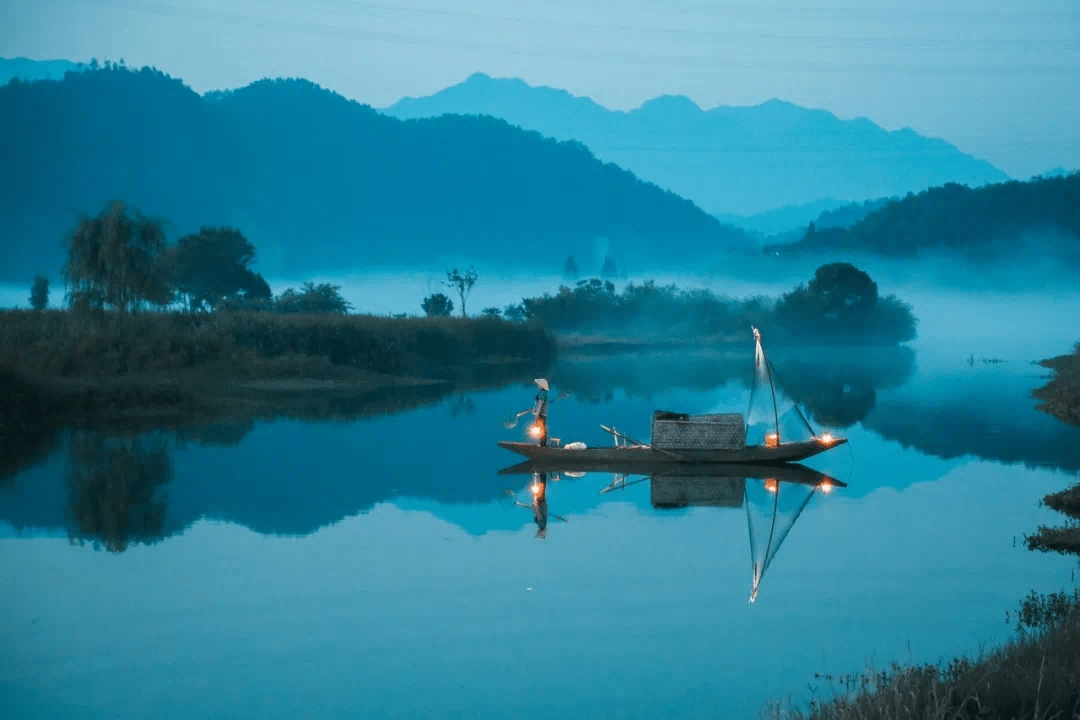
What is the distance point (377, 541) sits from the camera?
64.4 ft

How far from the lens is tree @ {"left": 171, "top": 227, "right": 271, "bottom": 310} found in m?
89.6

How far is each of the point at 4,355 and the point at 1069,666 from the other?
120ft

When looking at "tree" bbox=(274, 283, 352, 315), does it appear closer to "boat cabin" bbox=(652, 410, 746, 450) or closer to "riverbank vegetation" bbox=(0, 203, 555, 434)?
"riverbank vegetation" bbox=(0, 203, 555, 434)

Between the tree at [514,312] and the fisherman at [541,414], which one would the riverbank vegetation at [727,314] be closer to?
the tree at [514,312]

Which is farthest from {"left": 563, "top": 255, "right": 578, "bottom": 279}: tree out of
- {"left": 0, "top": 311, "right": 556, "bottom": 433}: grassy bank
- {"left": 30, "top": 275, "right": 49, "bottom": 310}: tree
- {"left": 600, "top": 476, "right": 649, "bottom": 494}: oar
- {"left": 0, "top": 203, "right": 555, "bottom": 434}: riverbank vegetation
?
{"left": 600, "top": 476, "right": 649, "bottom": 494}: oar

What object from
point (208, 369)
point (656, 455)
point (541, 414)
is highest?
point (208, 369)

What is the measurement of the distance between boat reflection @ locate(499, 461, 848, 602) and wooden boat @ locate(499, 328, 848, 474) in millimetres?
264

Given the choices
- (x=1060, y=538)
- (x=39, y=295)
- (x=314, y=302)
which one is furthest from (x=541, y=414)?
(x=39, y=295)

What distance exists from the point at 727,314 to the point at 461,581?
360ft

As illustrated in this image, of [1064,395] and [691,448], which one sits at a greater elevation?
[1064,395]

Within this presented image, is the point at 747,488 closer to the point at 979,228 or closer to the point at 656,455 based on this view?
the point at 656,455

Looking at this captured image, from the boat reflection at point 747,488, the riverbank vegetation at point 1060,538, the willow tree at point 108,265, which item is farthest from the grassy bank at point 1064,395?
the willow tree at point 108,265

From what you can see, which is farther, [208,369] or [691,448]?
[208,369]

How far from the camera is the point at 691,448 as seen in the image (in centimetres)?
2588
